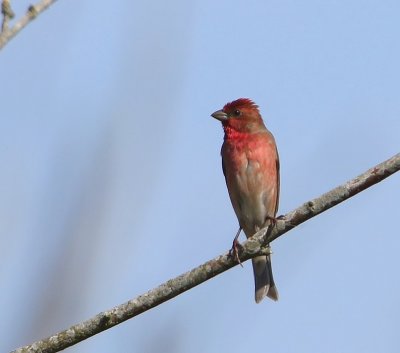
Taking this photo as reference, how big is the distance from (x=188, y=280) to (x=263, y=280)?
3405 mm

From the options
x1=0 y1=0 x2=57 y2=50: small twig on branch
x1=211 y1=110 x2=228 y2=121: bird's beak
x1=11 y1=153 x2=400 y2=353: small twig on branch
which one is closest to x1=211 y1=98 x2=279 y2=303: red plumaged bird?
x1=211 y1=110 x2=228 y2=121: bird's beak

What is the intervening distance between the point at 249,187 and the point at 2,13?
4.46 meters

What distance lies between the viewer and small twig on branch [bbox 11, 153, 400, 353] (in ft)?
13.5

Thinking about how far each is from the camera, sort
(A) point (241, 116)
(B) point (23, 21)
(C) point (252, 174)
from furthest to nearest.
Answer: (A) point (241, 116), (C) point (252, 174), (B) point (23, 21)

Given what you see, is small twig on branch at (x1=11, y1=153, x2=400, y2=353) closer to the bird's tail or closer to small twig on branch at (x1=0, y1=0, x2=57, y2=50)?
small twig on branch at (x1=0, y1=0, x2=57, y2=50)

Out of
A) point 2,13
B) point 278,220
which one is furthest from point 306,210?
point 2,13

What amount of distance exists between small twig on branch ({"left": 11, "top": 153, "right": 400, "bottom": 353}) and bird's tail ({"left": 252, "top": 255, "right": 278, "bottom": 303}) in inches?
118

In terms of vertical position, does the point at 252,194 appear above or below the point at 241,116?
below

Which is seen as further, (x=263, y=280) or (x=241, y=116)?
(x=241, y=116)

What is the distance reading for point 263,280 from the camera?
777 cm

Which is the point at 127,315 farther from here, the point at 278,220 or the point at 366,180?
the point at 366,180

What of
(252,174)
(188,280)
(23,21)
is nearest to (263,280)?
(252,174)

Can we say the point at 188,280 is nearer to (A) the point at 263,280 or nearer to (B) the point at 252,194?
(B) the point at 252,194

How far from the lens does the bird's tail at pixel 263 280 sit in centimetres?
764
